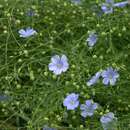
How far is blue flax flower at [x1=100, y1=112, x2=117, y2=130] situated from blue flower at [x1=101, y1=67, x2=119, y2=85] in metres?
0.12

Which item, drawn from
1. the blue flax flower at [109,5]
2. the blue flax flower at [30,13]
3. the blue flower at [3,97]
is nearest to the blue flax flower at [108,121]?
the blue flower at [3,97]

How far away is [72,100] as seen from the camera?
5.62 feet

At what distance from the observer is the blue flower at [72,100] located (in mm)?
1726

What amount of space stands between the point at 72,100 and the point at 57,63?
0.54ft

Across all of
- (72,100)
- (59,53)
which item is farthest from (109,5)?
(72,100)

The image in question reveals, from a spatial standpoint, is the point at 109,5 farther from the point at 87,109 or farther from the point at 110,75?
the point at 87,109

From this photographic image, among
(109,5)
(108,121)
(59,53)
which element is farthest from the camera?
(109,5)

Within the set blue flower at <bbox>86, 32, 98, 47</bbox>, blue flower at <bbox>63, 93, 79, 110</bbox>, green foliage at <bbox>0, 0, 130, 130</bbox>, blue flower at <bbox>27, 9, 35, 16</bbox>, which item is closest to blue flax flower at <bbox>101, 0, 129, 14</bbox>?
green foliage at <bbox>0, 0, 130, 130</bbox>

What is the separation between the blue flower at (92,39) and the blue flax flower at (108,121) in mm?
317

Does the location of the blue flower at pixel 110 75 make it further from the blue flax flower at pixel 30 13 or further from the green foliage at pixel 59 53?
the blue flax flower at pixel 30 13

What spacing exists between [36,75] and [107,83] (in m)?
0.27

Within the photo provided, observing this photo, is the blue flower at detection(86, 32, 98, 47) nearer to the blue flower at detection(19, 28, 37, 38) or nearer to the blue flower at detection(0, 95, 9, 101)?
the blue flower at detection(19, 28, 37, 38)

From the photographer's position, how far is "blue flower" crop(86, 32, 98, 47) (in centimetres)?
191

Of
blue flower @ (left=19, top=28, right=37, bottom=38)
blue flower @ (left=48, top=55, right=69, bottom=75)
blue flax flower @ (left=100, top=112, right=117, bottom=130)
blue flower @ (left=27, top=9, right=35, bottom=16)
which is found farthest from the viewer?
blue flower @ (left=27, top=9, right=35, bottom=16)
